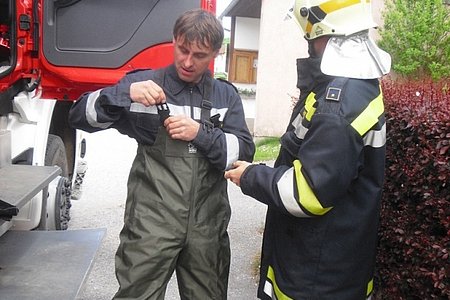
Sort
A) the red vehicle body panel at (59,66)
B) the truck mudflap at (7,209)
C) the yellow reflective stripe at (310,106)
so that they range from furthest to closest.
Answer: the red vehicle body panel at (59,66), the truck mudflap at (7,209), the yellow reflective stripe at (310,106)

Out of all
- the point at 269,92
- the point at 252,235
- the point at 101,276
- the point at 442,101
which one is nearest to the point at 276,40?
the point at 269,92

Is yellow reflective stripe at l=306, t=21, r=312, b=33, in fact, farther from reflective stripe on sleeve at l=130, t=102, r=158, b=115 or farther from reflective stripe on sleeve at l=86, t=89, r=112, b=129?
reflective stripe on sleeve at l=86, t=89, r=112, b=129

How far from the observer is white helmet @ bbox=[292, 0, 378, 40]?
190 cm

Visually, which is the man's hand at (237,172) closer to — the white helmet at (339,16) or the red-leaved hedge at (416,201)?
the white helmet at (339,16)

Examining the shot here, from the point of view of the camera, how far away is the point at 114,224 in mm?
5512

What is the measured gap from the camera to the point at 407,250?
262 centimetres

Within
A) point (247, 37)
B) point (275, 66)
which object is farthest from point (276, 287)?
point (247, 37)

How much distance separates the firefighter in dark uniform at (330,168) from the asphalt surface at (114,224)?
1172mm

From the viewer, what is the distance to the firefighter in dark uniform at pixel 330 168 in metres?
1.81

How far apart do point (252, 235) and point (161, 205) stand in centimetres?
327

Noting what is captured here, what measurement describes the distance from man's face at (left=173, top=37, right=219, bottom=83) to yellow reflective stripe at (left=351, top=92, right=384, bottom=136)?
2.45ft

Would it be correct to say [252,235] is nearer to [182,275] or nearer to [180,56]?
[182,275]

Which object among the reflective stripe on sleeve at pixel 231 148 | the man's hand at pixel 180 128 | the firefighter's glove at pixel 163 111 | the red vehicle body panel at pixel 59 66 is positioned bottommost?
the reflective stripe on sleeve at pixel 231 148

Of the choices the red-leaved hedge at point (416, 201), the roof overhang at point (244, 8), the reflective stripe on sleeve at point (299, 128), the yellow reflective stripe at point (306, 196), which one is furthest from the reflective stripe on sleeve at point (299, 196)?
the roof overhang at point (244, 8)
